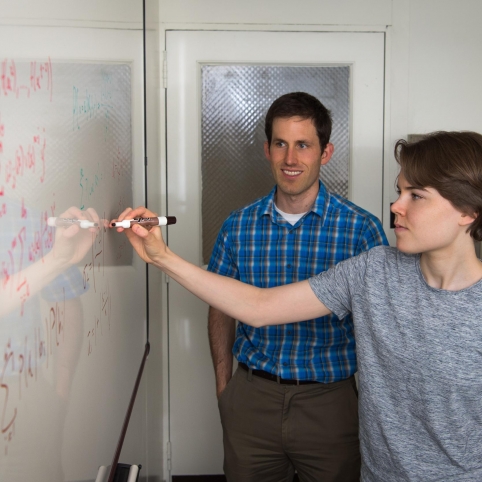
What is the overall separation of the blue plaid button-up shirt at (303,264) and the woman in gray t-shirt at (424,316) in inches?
16.6

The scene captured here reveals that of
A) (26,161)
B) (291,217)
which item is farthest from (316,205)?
(26,161)

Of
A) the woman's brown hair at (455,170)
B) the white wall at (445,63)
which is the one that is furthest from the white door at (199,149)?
the woman's brown hair at (455,170)

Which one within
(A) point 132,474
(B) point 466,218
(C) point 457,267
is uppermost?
(B) point 466,218

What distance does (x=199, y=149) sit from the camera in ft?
8.54

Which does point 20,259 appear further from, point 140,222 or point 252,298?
point 252,298

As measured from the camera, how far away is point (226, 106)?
2.60 m

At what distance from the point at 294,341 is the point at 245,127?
120cm

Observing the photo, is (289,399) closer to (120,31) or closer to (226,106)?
(120,31)

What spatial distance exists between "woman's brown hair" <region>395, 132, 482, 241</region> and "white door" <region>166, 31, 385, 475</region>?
55.8 inches

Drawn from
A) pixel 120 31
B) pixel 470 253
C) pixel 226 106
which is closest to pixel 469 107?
pixel 226 106

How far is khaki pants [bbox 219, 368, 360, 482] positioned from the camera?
1.77m

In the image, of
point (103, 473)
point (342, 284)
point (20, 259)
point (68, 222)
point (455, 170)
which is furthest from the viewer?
point (342, 284)

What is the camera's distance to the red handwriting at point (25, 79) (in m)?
0.55

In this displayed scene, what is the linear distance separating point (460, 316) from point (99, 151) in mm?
834
